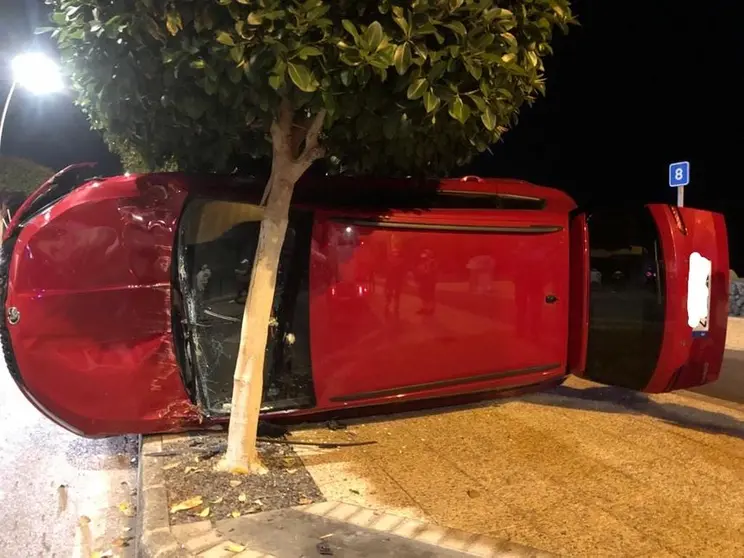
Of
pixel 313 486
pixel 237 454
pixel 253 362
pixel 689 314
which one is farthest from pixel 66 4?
pixel 689 314

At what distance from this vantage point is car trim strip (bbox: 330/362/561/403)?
4.50 metres

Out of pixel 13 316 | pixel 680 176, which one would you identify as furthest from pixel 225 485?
pixel 680 176

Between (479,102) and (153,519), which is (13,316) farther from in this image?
(479,102)

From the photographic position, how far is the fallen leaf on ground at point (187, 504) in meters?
3.32

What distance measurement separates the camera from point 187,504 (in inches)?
132

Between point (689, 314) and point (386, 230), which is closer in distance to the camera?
point (386, 230)

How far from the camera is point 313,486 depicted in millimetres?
3711

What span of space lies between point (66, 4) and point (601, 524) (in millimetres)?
4000

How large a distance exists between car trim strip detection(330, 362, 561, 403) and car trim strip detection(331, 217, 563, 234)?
3.71ft

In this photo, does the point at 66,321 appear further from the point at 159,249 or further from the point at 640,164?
the point at 640,164

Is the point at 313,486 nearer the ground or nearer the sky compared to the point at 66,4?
nearer the ground

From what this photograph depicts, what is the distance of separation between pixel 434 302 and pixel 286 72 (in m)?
2.23

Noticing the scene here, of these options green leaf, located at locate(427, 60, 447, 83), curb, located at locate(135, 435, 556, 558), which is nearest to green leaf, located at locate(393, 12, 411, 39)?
green leaf, located at locate(427, 60, 447, 83)

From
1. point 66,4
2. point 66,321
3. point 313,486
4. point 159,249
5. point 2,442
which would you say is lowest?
point 2,442
